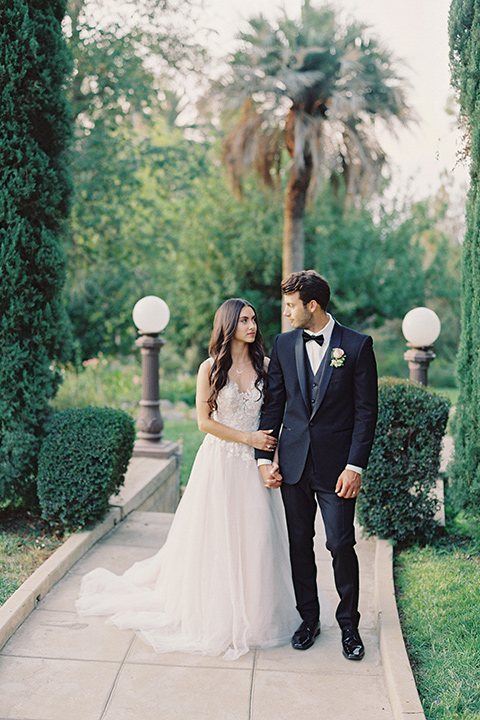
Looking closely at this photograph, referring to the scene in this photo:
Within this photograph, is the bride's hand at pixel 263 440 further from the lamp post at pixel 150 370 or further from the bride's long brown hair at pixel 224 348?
the lamp post at pixel 150 370

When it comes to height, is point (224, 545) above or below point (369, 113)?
below

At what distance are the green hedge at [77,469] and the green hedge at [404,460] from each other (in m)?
1.99

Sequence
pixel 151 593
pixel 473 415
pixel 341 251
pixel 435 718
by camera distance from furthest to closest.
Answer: pixel 341 251 < pixel 473 415 < pixel 151 593 < pixel 435 718

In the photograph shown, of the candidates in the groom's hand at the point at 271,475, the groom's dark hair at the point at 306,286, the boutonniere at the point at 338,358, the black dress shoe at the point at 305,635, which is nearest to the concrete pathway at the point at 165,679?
the black dress shoe at the point at 305,635

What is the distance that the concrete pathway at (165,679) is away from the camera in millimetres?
3109

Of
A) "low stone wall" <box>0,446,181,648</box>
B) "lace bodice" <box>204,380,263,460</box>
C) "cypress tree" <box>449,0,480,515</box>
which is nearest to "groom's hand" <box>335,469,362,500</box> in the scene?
"lace bodice" <box>204,380,263,460</box>

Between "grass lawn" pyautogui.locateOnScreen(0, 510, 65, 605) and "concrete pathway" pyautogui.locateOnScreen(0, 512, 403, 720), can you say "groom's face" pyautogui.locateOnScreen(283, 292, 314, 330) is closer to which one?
"concrete pathway" pyautogui.locateOnScreen(0, 512, 403, 720)

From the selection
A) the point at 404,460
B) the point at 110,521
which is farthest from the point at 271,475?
the point at 110,521

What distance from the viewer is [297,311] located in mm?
3566

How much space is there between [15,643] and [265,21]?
42.8 feet

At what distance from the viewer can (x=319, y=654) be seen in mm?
3680

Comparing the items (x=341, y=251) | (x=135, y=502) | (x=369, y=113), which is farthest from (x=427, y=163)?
(x=135, y=502)

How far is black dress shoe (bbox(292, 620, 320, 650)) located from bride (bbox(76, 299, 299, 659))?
0.28ft

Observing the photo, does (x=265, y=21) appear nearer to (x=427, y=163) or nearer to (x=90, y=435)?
(x=427, y=163)
